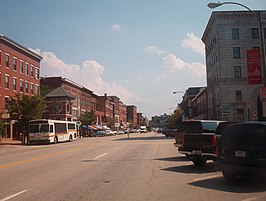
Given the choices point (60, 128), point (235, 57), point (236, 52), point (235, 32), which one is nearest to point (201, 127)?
point (60, 128)

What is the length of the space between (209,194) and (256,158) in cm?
202

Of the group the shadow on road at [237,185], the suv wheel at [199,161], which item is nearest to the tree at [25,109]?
the suv wheel at [199,161]

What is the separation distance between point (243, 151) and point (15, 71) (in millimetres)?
48985

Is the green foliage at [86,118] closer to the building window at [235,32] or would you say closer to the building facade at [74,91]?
the building facade at [74,91]

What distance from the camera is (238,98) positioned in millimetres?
59312

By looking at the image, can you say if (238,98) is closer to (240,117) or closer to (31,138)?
A: (240,117)

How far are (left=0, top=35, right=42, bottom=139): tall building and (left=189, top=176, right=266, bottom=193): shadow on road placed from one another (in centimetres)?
3927

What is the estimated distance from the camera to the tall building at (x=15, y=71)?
49500 millimetres

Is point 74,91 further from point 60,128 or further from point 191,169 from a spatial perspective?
point 191,169

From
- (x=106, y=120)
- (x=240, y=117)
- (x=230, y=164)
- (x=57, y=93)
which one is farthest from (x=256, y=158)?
(x=106, y=120)

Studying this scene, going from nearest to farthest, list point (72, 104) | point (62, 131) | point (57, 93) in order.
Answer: point (62, 131), point (57, 93), point (72, 104)

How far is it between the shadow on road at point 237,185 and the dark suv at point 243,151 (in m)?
0.32

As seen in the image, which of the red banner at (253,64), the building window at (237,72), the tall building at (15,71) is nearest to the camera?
the red banner at (253,64)

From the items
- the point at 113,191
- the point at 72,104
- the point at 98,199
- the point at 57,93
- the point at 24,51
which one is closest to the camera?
the point at 98,199
